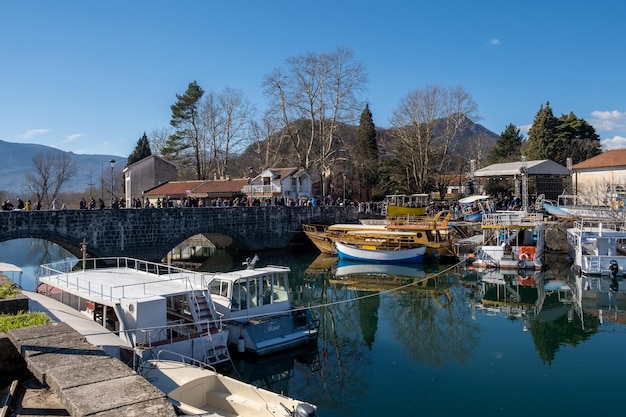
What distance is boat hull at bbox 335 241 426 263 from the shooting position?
34125 millimetres

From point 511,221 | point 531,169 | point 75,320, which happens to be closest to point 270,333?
point 75,320

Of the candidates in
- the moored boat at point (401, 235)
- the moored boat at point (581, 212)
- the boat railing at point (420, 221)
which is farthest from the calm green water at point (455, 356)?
the moored boat at point (581, 212)

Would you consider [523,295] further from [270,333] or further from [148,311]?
[148,311]

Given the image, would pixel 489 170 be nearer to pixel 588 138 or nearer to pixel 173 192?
pixel 588 138

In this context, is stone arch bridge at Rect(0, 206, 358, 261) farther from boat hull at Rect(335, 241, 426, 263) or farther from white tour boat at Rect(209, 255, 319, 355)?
white tour boat at Rect(209, 255, 319, 355)

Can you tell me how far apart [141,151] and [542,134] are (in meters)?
55.3

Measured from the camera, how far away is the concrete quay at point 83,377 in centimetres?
536

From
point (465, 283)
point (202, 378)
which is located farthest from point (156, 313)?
point (465, 283)

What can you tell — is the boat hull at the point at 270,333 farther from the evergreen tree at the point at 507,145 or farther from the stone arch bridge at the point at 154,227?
the evergreen tree at the point at 507,145

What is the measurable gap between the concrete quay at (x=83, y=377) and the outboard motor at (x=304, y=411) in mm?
3467

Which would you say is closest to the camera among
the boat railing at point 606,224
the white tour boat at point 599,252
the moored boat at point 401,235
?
the white tour boat at point 599,252

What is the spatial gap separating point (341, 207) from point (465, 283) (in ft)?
68.9

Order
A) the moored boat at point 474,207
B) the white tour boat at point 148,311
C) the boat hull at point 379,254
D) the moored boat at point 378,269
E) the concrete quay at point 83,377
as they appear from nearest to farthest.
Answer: the concrete quay at point 83,377 < the white tour boat at point 148,311 < the moored boat at point 378,269 < the boat hull at point 379,254 < the moored boat at point 474,207

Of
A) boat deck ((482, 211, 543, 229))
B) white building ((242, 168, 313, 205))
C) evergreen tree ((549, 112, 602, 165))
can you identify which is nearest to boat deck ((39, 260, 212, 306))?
boat deck ((482, 211, 543, 229))
